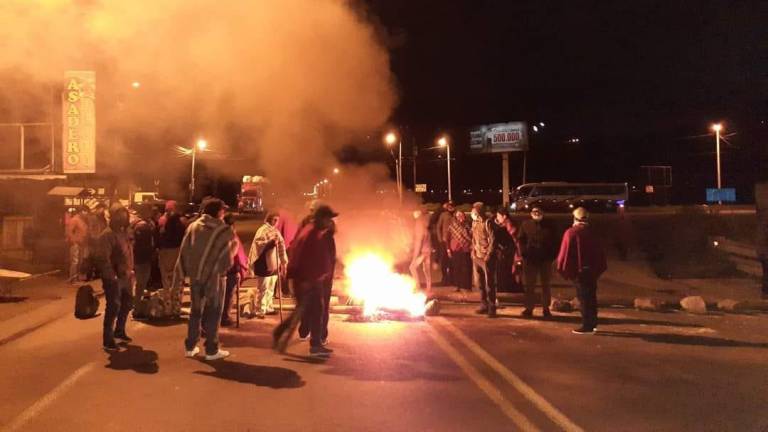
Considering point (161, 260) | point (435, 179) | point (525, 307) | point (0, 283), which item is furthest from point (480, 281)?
point (435, 179)

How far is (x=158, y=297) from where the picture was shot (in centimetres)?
917

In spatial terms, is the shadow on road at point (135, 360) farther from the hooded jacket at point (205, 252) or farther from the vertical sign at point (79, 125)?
the vertical sign at point (79, 125)

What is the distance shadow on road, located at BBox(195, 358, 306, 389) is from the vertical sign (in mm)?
4885

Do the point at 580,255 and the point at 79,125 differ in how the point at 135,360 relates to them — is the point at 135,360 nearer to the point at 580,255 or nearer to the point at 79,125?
the point at 580,255

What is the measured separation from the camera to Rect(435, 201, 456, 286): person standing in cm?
1223

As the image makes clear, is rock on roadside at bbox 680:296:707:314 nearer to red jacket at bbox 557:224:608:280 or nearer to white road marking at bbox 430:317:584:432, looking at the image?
red jacket at bbox 557:224:608:280

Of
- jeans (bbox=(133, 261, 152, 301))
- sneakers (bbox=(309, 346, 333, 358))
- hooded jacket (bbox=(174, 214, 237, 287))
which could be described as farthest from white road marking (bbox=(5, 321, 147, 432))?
jeans (bbox=(133, 261, 152, 301))

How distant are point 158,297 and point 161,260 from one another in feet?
3.72

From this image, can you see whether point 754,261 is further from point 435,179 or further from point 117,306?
point 435,179

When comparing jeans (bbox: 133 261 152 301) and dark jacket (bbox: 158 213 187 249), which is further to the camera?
dark jacket (bbox: 158 213 187 249)

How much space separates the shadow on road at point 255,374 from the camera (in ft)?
19.5

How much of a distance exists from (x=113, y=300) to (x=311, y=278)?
2.31 meters

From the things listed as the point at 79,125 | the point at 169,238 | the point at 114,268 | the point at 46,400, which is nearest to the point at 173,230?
the point at 169,238

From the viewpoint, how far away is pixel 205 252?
6.63m
